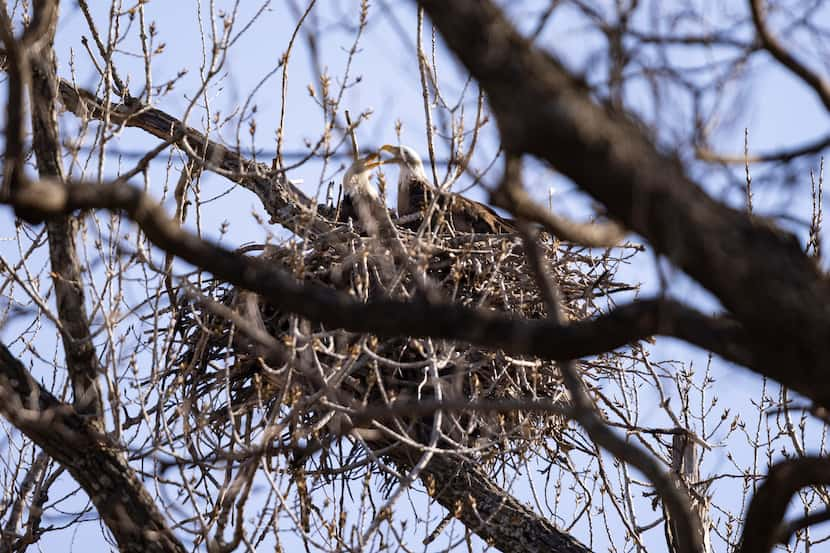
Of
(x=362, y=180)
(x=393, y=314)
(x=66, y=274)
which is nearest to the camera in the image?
(x=393, y=314)

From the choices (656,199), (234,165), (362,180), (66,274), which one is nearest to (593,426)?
(656,199)

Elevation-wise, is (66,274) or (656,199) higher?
(66,274)

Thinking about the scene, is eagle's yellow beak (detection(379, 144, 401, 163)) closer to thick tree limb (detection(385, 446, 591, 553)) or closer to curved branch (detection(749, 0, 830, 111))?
thick tree limb (detection(385, 446, 591, 553))

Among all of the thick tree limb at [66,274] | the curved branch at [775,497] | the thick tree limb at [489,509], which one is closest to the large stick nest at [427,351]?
the thick tree limb at [489,509]

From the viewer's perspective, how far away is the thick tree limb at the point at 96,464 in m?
3.59

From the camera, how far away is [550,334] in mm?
2602

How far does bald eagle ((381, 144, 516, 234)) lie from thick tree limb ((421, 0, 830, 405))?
4379 millimetres

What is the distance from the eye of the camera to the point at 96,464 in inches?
145

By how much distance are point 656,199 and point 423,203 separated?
17.6 ft

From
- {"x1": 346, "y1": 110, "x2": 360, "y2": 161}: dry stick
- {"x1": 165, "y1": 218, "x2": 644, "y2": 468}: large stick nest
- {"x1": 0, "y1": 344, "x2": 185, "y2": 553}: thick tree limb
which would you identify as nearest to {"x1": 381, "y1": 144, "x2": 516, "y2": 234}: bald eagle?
{"x1": 165, "y1": 218, "x2": 644, "y2": 468}: large stick nest

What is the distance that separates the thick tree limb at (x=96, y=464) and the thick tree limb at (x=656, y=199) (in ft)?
6.71

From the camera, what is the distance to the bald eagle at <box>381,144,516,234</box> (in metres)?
7.35

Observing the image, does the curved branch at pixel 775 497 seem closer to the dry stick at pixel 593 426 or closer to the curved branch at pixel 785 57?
the dry stick at pixel 593 426

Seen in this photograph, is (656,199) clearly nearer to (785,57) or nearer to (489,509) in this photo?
(785,57)
